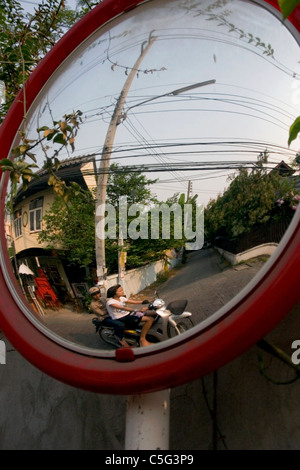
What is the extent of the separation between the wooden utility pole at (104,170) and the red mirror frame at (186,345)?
0.33m

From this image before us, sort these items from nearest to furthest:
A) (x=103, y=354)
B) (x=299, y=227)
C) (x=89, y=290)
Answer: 1. (x=299, y=227)
2. (x=103, y=354)
3. (x=89, y=290)

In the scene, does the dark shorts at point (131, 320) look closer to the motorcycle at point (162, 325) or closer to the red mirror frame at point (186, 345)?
the motorcycle at point (162, 325)

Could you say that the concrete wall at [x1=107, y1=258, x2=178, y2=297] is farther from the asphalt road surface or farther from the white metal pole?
the white metal pole

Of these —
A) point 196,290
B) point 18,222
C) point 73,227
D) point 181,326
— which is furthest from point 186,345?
point 18,222

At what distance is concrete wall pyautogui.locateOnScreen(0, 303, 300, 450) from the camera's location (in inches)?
53.1

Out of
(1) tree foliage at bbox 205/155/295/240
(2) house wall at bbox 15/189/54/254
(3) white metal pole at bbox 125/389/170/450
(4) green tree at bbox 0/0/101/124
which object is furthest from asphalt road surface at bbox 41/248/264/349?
(4) green tree at bbox 0/0/101/124

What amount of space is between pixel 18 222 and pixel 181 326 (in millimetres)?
1060

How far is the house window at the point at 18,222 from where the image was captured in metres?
1.83

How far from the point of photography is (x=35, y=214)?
5.78ft

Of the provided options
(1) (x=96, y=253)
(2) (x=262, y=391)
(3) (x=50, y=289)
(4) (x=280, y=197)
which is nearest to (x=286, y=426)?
(2) (x=262, y=391)

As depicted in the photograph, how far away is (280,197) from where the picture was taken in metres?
1.15

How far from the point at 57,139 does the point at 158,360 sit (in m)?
1.09

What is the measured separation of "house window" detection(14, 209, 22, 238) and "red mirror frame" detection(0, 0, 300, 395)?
14.8 inches
